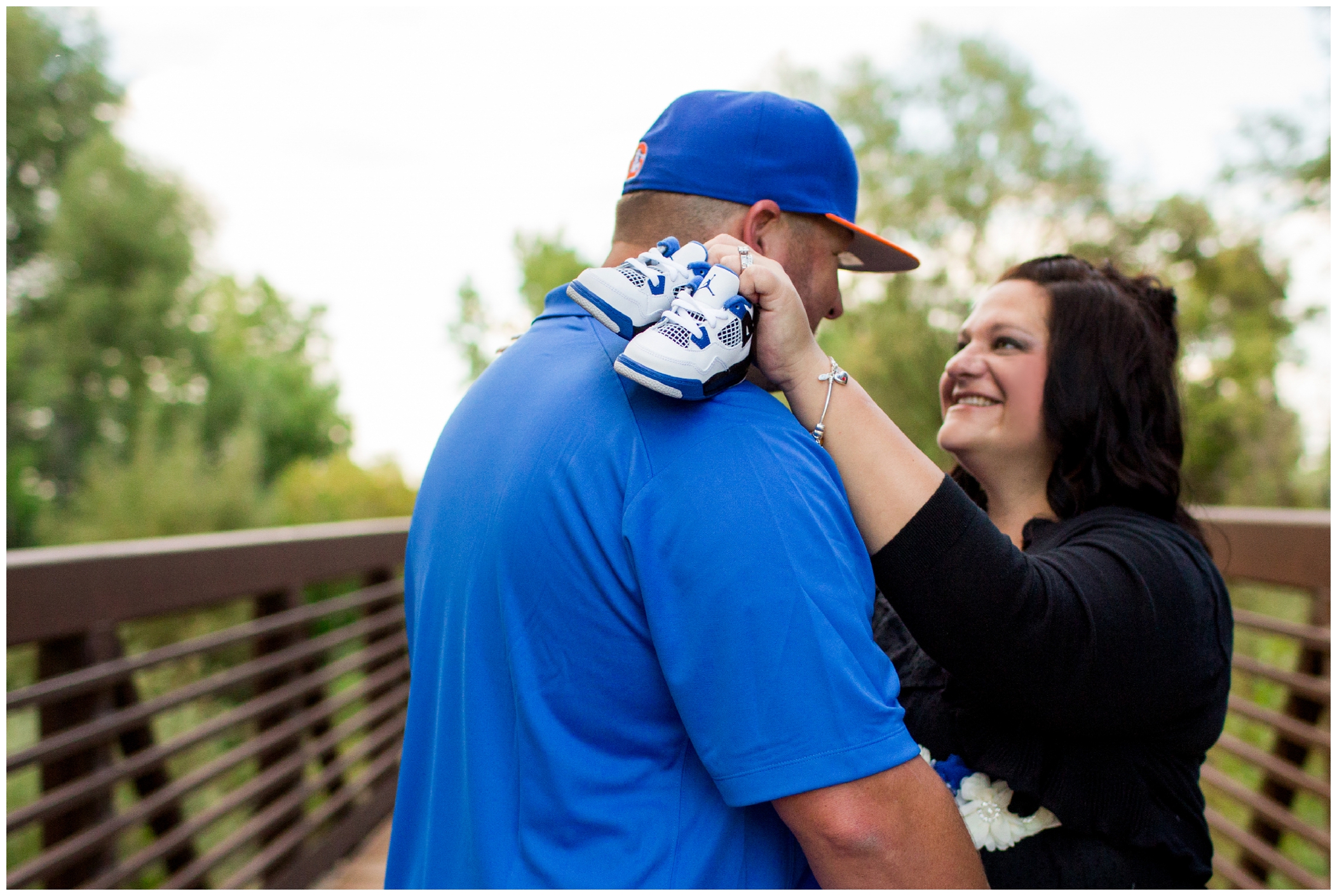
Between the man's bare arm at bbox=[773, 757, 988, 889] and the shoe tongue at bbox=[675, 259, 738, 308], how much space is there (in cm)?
49

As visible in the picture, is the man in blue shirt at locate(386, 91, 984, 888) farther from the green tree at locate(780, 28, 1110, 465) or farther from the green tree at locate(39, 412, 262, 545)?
the green tree at locate(39, 412, 262, 545)

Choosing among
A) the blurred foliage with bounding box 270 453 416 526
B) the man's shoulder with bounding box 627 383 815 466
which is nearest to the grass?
the man's shoulder with bounding box 627 383 815 466

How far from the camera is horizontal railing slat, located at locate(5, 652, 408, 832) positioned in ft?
6.77

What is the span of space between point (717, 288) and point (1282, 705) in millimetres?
2968

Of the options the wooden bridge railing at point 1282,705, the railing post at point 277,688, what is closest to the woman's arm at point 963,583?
the wooden bridge railing at point 1282,705

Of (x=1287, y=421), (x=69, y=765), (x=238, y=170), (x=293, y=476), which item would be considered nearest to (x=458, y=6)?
(x=69, y=765)

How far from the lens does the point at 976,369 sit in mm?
1640

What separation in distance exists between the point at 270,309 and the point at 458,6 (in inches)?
1298

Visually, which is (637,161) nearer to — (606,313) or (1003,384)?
(606,313)

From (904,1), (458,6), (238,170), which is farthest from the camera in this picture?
(238,170)

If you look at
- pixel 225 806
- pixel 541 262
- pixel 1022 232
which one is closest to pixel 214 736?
pixel 225 806

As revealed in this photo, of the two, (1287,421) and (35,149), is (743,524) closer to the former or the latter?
(1287,421)

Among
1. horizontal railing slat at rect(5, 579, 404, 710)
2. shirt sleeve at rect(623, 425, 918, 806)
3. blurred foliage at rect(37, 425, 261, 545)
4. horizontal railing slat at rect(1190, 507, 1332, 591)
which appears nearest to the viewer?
shirt sleeve at rect(623, 425, 918, 806)

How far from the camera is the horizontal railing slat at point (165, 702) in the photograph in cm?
205
